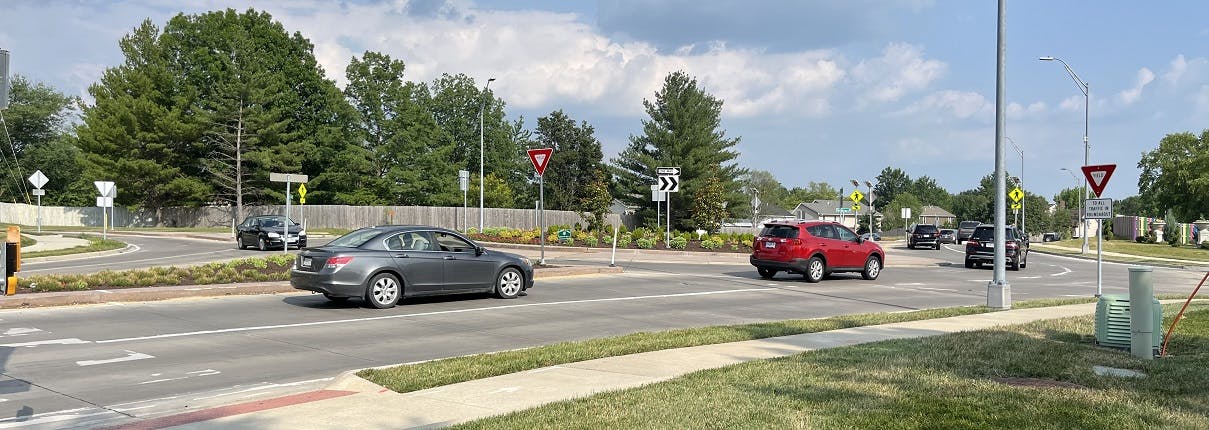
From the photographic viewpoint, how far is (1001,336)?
36.1ft

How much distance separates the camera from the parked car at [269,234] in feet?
113

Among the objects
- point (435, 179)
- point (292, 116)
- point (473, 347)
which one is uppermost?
point (292, 116)

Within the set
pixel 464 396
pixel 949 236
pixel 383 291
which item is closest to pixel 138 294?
pixel 383 291

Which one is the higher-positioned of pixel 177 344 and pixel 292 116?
pixel 292 116

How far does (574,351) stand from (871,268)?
53.4ft

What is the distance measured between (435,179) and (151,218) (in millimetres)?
19809

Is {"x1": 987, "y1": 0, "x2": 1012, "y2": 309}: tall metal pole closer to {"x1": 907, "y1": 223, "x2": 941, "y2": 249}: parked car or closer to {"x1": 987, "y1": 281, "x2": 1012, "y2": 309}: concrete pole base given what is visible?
{"x1": 987, "y1": 281, "x2": 1012, "y2": 309}: concrete pole base

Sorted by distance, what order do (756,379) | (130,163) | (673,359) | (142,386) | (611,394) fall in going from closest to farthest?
(611,394) → (756,379) → (142,386) → (673,359) → (130,163)

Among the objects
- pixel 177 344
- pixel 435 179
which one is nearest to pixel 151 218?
pixel 435 179

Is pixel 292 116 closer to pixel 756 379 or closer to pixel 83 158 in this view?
pixel 83 158

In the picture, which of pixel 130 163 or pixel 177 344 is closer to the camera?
pixel 177 344

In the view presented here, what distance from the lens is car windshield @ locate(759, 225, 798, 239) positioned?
23.1m

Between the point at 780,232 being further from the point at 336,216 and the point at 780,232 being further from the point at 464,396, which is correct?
the point at 336,216

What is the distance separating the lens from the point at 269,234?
34.3 m
